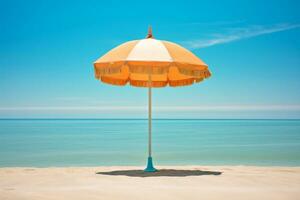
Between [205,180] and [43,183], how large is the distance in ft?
7.68

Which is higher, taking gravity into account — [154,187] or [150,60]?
[150,60]

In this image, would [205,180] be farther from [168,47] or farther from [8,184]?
[8,184]

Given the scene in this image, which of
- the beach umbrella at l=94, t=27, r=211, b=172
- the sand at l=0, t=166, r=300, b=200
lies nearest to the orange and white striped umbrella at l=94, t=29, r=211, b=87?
the beach umbrella at l=94, t=27, r=211, b=172

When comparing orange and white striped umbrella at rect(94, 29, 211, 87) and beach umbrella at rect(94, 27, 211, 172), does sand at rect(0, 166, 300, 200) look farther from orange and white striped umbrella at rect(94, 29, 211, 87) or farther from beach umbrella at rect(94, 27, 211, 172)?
orange and white striped umbrella at rect(94, 29, 211, 87)

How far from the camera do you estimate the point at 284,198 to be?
186 inches

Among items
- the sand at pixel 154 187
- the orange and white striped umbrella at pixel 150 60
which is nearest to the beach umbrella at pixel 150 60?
the orange and white striped umbrella at pixel 150 60

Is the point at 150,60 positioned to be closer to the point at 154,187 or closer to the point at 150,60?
the point at 150,60

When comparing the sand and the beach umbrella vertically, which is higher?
the beach umbrella

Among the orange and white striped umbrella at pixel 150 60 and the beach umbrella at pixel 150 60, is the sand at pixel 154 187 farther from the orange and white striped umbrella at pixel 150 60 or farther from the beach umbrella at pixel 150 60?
the orange and white striped umbrella at pixel 150 60

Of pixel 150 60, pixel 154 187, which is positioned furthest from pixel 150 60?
pixel 154 187

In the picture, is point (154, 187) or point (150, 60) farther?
point (150, 60)

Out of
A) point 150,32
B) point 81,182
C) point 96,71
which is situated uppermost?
point 150,32

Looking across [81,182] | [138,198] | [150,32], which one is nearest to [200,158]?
[150,32]

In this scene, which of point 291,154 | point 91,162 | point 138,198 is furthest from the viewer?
point 291,154
